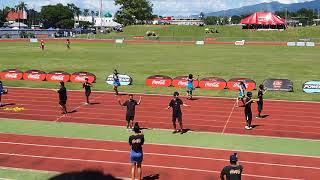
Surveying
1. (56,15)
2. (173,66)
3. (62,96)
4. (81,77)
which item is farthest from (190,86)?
(56,15)

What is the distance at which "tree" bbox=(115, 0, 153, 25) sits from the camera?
15000 centimetres

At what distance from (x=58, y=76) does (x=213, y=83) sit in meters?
11.9

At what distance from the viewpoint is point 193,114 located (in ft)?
77.9

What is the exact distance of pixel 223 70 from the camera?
40812 millimetres

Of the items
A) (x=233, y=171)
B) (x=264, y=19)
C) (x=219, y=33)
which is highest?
(x=264, y=19)

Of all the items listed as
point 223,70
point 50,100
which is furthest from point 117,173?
point 223,70

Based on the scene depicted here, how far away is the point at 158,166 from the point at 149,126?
6070mm

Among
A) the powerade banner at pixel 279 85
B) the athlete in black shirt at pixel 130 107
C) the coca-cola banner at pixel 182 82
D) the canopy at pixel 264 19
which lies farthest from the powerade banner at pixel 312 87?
the canopy at pixel 264 19

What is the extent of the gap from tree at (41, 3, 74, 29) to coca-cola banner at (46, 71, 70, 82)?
153516 mm

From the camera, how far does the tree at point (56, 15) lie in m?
187

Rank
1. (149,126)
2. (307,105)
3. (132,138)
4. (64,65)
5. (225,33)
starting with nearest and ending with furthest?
1. (132,138)
2. (149,126)
3. (307,105)
4. (64,65)
5. (225,33)

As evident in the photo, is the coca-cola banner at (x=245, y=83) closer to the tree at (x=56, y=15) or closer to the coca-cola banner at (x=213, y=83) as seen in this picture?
the coca-cola banner at (x=213, y=83)

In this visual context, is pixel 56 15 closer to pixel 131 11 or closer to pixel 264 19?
pixel 131 11

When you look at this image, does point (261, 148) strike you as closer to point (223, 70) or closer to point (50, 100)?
point (50, 100)
